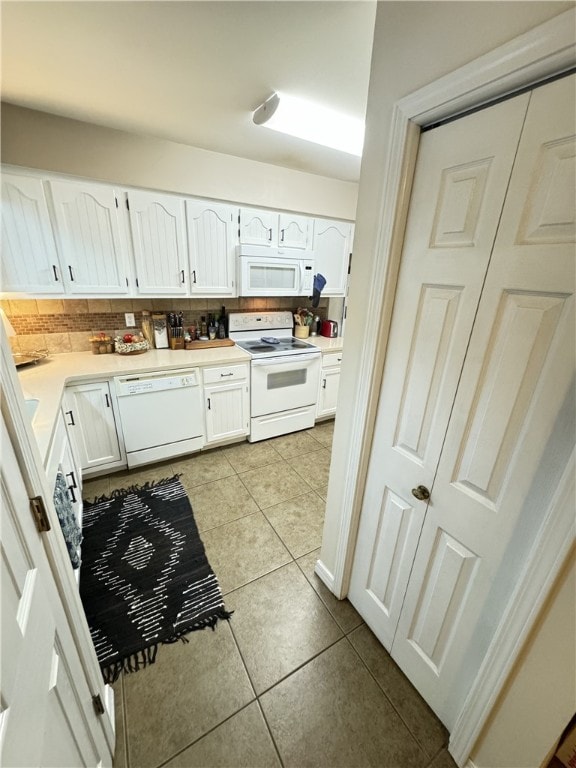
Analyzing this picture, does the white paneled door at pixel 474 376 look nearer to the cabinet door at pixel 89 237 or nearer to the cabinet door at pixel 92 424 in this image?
the cabinet door at pixel 92 424

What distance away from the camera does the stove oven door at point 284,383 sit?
9.27ft

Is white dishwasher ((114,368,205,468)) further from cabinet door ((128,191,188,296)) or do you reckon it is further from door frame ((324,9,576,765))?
door frame ((324,9,576,765))

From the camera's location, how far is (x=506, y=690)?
0.90 m

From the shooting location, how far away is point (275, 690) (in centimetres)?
128

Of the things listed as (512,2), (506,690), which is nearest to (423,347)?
(512,2)

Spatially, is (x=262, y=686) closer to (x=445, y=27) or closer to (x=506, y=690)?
(x=506, y=690)

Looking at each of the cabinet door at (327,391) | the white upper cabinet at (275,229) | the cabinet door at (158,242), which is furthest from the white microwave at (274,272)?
the cabinet door at (327,391)

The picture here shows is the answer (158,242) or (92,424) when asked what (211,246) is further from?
(92,424)

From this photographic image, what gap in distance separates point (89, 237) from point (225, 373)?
139cm

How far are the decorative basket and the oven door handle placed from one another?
966 millimetres

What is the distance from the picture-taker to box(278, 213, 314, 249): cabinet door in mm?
2861

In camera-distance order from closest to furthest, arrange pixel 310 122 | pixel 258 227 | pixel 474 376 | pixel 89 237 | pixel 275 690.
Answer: pixel 474 376
pixel 275 690
pixel 310 122
pixel 89 237
pixel 258 227

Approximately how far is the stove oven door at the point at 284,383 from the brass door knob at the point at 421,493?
6.21 feet

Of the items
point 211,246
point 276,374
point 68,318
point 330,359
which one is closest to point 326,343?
point 330,359
